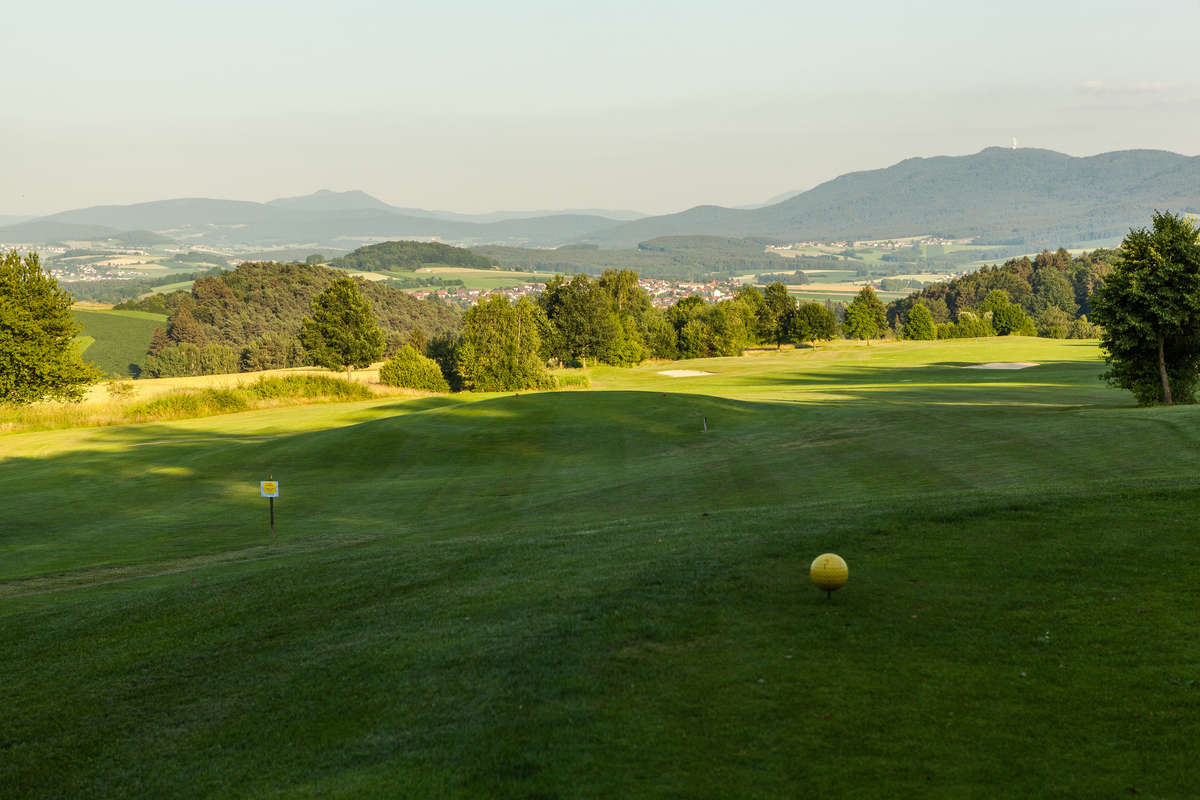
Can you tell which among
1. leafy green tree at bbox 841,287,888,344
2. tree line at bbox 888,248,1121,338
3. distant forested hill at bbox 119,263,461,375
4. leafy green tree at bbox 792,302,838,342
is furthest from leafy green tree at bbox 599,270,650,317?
tree line at bbox 888,248,1121,338

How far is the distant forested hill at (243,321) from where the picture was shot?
14688 cm

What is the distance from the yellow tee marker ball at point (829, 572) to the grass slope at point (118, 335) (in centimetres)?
15310

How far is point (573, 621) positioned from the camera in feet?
35.0

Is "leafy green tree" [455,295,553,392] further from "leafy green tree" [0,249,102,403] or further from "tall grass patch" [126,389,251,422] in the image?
"leafy green tree" [0,249,102,403]

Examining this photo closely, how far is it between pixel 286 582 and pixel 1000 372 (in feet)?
240

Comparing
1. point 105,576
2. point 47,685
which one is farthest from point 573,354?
point 47,685

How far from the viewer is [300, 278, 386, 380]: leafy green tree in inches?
3219

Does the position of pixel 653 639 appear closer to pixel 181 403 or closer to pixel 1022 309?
pixel 181 403

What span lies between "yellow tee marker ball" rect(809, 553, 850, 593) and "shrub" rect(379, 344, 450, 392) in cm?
7766

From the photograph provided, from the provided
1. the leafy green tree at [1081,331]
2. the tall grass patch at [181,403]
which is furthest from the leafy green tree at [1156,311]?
the leafy green tree at [1081,331]

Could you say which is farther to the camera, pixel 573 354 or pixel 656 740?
pixel 573 354

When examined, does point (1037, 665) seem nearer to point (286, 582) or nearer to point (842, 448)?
point (286, 582)

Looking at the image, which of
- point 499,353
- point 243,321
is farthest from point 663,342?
point 243,321

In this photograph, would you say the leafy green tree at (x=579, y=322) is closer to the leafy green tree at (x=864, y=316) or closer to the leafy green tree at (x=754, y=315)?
the leafy green tree at (x=754, y=315)
